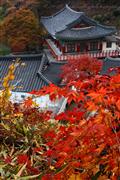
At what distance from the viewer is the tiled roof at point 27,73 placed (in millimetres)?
18419

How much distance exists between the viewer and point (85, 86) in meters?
3.67

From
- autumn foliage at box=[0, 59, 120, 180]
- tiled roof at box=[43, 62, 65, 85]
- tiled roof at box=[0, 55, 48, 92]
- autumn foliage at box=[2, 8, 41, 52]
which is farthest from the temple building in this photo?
autumn foliage at box=[0, 59, 120, 180]

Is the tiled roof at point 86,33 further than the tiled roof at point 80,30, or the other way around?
the tiled roof at point 80,30

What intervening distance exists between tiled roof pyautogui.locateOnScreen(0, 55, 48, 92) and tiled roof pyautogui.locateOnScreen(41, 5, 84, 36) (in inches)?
547

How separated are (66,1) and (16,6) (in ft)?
20.3

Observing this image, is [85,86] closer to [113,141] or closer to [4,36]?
[113,141]

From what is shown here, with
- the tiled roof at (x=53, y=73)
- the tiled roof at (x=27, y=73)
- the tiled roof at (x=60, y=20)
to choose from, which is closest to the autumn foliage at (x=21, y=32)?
the tiled roof at (x=60, y=20)

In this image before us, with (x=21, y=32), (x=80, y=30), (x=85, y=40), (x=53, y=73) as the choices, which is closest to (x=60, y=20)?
(x=80, y=30)

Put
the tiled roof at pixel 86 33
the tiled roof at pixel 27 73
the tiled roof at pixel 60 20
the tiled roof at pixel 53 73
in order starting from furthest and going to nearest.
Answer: the tiled roof at pixel 60 20 < the tiled roof at pixel 86 33 < the tiled roof at pixel 53 73 < the tiled roof at pixel 27 73

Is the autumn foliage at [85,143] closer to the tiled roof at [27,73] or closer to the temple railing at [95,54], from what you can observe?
the tiled roof at [27,73]

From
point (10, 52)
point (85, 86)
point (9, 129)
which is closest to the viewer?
point (85, 86)

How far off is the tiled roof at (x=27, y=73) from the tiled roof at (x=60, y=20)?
45.6ft

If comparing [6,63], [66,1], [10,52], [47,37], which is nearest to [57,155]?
[6,63]

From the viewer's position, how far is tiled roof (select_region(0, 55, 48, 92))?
60.4 feet
